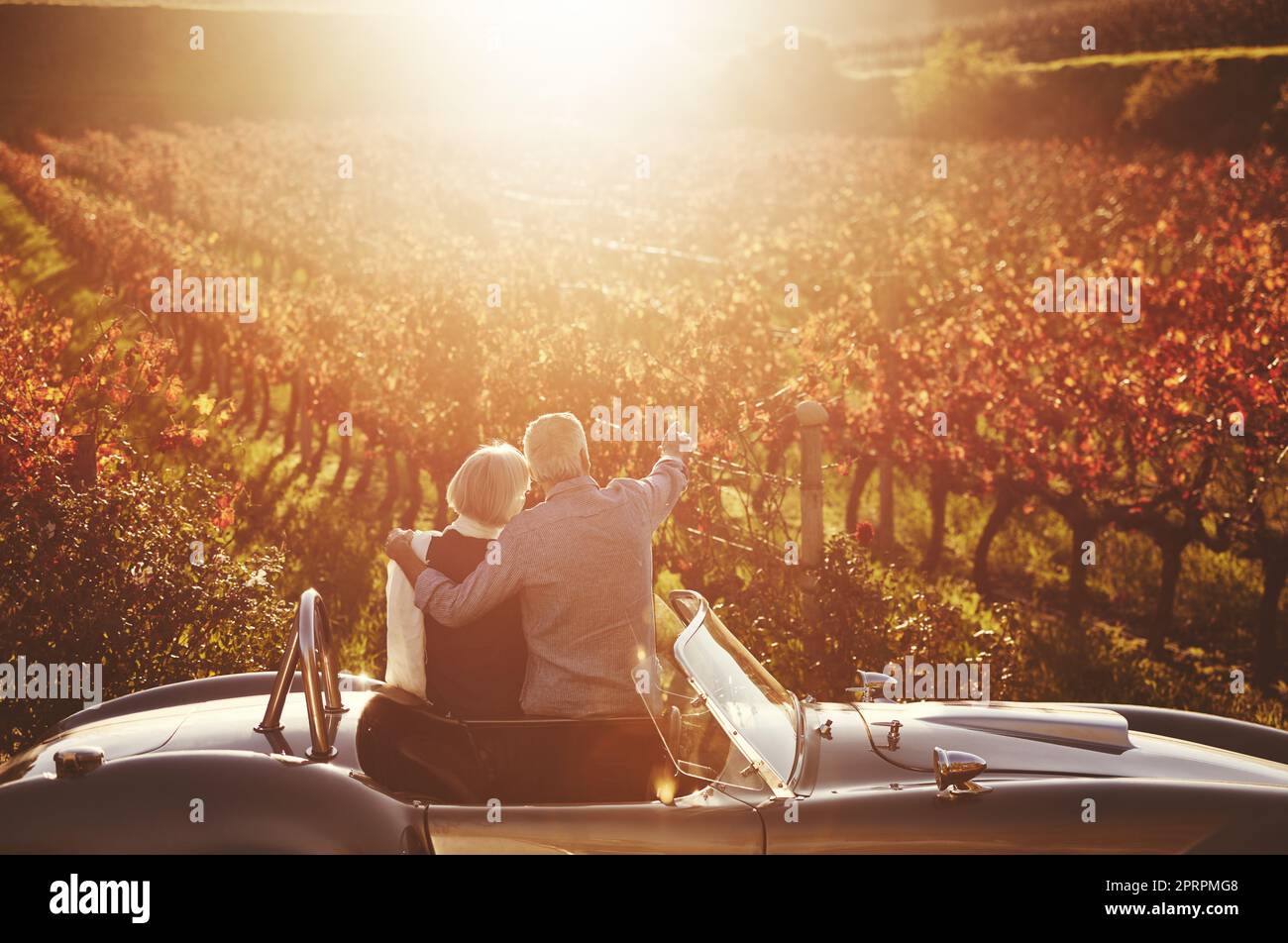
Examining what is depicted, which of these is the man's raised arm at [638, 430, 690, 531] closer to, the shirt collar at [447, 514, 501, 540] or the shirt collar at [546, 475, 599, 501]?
the shirt collar at [546, 475, 599, 501]

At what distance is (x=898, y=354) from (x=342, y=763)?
963 centimetres

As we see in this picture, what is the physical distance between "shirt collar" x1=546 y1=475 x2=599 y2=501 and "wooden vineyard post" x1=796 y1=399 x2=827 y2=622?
314 cm

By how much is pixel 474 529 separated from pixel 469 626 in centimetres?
40

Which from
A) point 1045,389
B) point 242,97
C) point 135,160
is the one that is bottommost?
point 1045,389

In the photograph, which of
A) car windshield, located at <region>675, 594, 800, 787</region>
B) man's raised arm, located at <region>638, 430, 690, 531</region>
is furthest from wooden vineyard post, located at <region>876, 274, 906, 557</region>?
car windshield, located at <region>675, 594, 800, 787</region>

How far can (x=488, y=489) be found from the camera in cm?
409

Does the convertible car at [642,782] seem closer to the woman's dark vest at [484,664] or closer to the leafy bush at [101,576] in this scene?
the woman's dark vest at [484,664]

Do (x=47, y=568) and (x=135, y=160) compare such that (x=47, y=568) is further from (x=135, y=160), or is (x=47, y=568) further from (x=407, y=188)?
(x=407, y=188)

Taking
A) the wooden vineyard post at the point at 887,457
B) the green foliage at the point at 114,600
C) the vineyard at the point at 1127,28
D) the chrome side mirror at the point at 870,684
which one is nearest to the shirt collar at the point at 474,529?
the chrome side mirror at the point at 870,684

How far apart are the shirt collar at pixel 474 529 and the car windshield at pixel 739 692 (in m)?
0.75

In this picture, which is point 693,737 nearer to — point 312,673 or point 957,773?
point 957,773

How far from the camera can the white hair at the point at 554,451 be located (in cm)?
406
